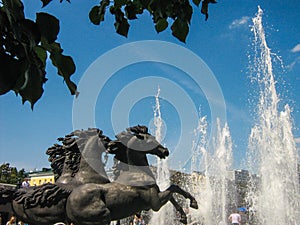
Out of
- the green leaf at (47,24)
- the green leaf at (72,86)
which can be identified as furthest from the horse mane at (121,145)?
the green leaf at (47,24)

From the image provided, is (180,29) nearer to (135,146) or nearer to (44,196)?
(135,146)

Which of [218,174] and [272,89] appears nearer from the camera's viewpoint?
[272,89]

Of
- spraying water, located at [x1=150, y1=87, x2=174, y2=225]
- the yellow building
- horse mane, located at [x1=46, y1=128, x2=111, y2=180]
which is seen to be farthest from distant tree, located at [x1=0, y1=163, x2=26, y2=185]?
horse mane, located at [x1=46, y1=128, x2=111, y2=180]

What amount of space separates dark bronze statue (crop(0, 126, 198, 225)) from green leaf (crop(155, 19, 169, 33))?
3899 mm

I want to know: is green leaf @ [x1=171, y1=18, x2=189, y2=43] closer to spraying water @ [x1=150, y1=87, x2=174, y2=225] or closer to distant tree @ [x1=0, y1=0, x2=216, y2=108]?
distant tree @ [x1=0, y1=0, x2=216, y2=108]

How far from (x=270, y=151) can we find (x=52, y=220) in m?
14.1

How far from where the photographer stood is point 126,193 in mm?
5840

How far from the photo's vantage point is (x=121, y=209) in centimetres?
588

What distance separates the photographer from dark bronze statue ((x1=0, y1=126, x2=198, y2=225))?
5.74 meters

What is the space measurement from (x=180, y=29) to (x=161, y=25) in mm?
390

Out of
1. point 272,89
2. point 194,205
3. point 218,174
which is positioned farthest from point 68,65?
point 218,174

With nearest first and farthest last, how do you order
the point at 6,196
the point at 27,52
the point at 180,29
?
the point at 27,52 → the point at 180,29 → the point at 6,196

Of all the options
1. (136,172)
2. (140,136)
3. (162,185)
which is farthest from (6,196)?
(162,185)

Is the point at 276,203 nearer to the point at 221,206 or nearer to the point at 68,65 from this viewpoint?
the point at 221,206
